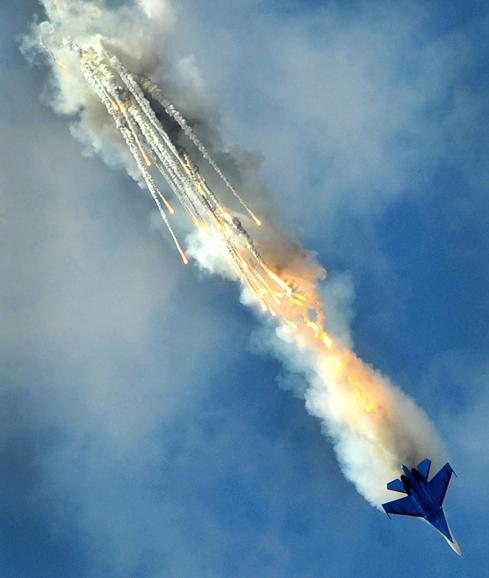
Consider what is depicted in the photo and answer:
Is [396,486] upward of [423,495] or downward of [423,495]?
downward

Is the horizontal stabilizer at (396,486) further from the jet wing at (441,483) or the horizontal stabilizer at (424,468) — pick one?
the jet wing at (441,483)

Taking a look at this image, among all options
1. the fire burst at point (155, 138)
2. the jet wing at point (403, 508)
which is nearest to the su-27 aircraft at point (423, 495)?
the jet wing at point (403, 508)

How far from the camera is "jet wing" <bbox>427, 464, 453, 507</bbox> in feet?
312

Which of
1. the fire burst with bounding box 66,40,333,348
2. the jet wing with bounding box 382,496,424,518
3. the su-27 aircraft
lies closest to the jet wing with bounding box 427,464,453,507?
the su-27 aircraft

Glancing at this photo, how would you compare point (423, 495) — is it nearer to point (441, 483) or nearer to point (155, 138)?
point (441, 483)

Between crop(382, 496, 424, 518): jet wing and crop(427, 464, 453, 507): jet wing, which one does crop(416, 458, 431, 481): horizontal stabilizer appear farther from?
crop(382, 496, 424, 518): jet wing

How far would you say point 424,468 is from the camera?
93.7 meters

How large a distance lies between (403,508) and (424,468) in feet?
26.3

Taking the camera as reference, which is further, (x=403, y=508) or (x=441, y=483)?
(x=403, y=508)

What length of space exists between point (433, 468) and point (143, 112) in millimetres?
71002

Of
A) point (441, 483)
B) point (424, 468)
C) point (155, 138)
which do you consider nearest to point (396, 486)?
point (424, 468)

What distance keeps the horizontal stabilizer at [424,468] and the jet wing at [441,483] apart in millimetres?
2343

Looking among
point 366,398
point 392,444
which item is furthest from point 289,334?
point 392,444

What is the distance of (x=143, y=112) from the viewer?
3027 inches
